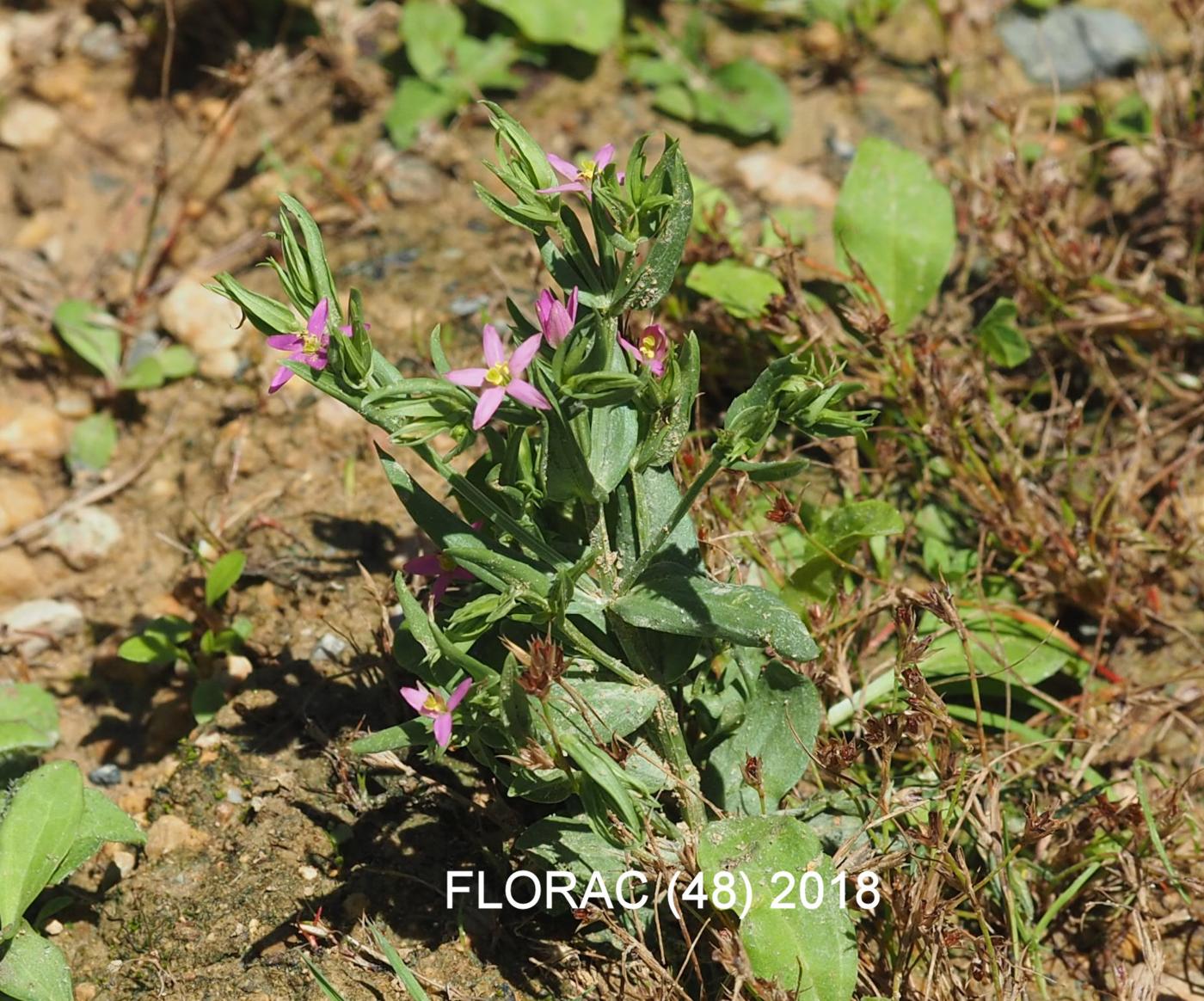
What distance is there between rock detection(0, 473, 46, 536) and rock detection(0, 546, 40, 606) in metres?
0.14

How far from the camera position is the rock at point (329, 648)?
332cm

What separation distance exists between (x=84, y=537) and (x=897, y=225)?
272cm

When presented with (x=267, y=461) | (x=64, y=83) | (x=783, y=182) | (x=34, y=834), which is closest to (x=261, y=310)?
(x=34, y=834)

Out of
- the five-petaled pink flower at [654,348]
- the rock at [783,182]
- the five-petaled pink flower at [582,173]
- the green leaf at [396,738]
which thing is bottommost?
the green leaf at [396,738]

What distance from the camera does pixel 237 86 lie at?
14.4ft

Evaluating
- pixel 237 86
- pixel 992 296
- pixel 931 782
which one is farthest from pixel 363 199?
pixel 931 782

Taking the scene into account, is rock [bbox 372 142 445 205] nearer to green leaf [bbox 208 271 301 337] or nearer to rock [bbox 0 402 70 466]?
rock [bbox 0 402 70 466]

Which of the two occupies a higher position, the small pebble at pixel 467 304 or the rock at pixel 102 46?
the rock at pixel 102 46

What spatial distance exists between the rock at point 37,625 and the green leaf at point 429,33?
2.34m

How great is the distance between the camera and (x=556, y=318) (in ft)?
7.53

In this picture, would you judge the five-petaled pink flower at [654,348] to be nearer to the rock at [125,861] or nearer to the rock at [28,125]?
the rock at [125,861]

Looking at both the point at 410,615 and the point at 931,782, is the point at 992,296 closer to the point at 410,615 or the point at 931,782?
the point at 931,782

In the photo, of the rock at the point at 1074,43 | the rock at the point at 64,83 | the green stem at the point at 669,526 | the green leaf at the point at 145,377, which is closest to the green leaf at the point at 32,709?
the green leaf at the point at 145,377

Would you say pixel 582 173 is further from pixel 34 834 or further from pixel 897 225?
pixel 34 834
